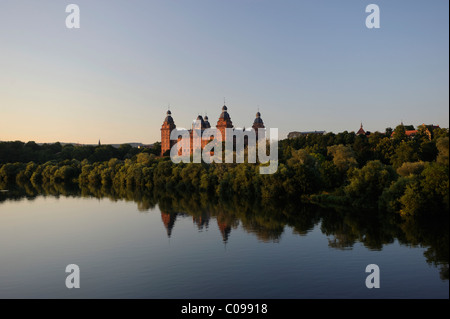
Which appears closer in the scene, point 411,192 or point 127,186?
point 411,192

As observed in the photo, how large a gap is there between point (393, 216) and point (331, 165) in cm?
1635

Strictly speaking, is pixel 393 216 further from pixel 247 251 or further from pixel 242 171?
pixel 242 171

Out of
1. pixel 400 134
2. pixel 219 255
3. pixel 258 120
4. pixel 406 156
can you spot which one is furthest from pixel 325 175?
pixel 258 120

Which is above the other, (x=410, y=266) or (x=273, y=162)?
(x=273, y=162)

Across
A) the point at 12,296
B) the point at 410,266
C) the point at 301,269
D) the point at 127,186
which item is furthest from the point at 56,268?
the point at 127,186

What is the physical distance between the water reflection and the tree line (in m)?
2.54

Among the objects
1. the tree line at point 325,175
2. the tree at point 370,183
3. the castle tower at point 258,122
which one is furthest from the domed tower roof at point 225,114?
the tree at point 370,183

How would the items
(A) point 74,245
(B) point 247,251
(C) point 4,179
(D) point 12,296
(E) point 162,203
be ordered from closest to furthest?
(D) point 12,296 → (B) point 247,251 → (A) point 74,245 → (E) point 162,203 → (C) point 4,179

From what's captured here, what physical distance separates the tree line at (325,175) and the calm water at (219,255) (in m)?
4.29

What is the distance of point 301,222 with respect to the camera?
3841cm

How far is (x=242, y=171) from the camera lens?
187 ft

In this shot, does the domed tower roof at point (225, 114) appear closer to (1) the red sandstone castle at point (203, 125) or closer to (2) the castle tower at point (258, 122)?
(1) the red sandstone castle at point (203, 125)

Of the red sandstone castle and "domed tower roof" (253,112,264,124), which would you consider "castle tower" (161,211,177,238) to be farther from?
"domed tower roof" (253,112,264,124)

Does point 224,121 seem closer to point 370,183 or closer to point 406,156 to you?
point 406,156
